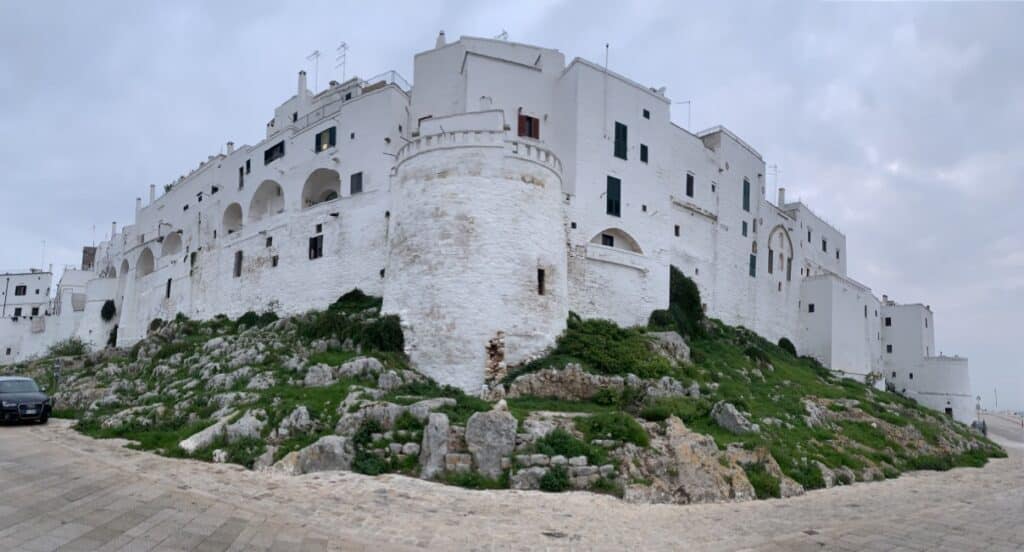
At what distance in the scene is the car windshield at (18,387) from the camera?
19672 mm

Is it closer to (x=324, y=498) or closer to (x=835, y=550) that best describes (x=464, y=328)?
(x=324, y=498)

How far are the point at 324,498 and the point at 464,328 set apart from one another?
35.6 ft

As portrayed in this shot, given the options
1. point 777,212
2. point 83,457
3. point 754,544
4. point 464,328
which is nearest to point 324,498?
point 83,457

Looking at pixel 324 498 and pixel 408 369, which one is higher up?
pixel 408 369

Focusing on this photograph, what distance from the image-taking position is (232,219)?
4088 cm

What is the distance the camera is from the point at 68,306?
179ft

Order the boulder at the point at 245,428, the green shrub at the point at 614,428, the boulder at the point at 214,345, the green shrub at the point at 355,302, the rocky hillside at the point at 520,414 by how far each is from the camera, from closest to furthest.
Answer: the rocky hillside at the point at 520,414
the boulder at the point at 245,428
the green shrub at the point at 614,428
the boulder at the point at 214,345
the green shrub at the point at 355,302

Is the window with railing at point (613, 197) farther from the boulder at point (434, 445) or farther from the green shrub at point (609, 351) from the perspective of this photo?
the boulder at point (434, 445)

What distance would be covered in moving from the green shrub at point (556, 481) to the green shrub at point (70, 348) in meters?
48.2

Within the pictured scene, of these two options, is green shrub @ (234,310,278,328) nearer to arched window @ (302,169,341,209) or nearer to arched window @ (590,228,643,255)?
arched window @ (302,169,341,209)

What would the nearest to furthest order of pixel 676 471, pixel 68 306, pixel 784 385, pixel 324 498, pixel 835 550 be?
1. pixel 835 550
2. pixel 324 498
3. pixel 676 471
4. pixel 784 385
5. pixel 68 306

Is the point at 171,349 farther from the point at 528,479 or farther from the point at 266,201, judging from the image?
the point at 528,479

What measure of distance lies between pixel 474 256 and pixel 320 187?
16.4 metres

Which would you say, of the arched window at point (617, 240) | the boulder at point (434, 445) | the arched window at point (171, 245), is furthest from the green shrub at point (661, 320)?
the arched window at point (171, 245)
